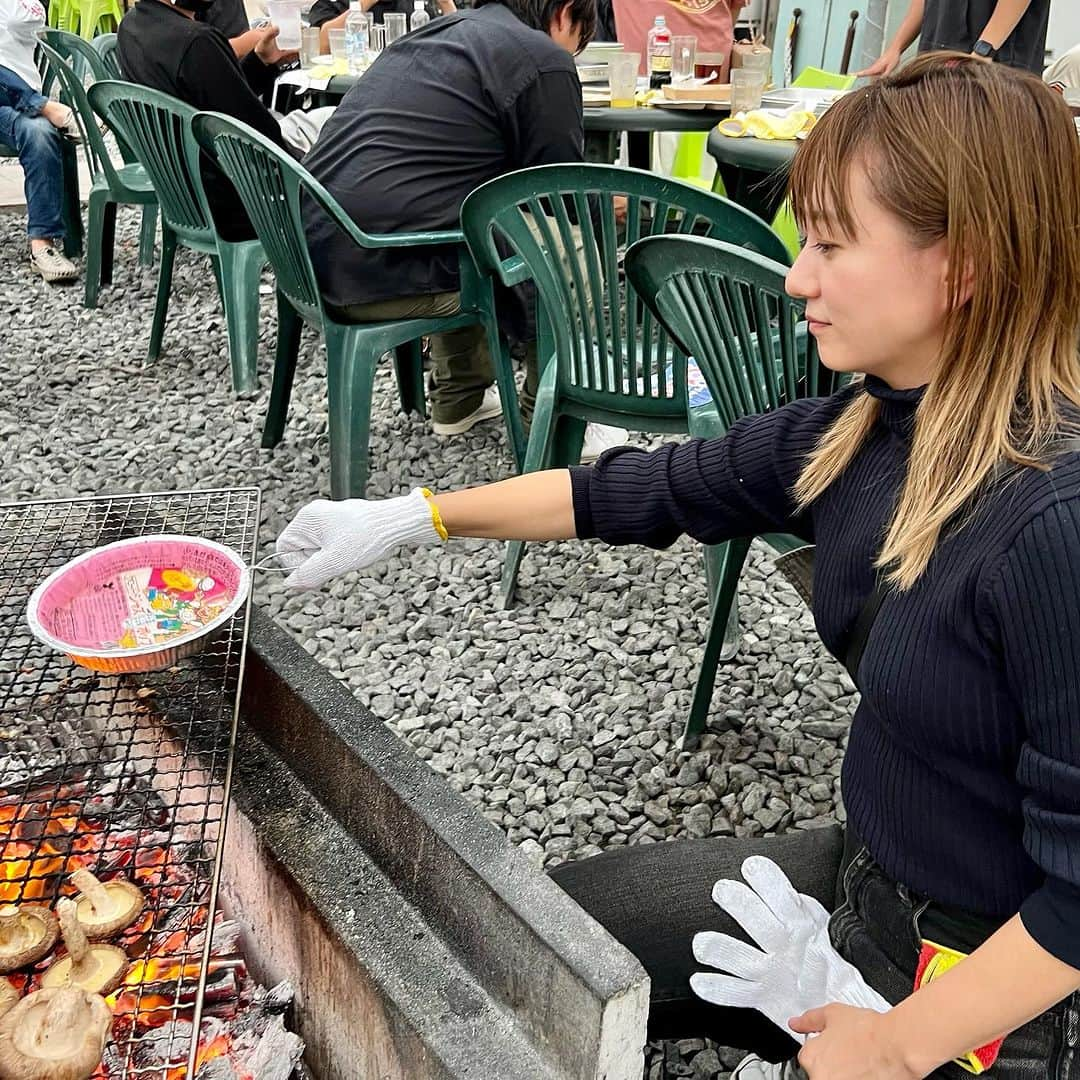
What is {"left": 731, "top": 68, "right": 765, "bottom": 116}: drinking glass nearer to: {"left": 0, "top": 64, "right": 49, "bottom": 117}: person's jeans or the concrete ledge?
the concrete ledge

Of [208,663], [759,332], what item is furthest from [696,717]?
[208,663]

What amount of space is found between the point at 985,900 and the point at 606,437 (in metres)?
2.98

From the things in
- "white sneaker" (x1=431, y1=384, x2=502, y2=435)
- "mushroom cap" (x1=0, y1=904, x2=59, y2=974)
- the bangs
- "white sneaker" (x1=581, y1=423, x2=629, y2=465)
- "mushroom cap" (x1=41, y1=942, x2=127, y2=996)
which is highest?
the bangs

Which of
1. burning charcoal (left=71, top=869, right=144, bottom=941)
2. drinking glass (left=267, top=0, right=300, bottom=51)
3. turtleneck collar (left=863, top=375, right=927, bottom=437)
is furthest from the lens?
drinking glass (left=267, top=0, right=300, bottom=51)

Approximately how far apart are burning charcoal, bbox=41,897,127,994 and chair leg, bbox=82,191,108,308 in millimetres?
4869

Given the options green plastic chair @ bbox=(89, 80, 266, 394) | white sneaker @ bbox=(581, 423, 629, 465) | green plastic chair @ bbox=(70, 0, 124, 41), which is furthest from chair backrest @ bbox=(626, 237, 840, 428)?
green plastic chair @ bbox=(70, 0, 124, 41)

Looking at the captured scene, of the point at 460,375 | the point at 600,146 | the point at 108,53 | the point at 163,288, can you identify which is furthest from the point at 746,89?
the point at 108,53

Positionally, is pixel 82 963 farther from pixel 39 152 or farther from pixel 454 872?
pixel 39 152

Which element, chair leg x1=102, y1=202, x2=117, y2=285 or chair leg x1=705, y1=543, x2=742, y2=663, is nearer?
chair leg x1=705, y1=543, x2=742, y2=663

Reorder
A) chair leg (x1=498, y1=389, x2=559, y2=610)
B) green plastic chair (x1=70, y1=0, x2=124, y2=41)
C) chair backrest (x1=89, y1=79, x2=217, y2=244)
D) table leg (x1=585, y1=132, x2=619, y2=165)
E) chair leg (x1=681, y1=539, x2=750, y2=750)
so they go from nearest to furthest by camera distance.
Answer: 1. chair leg (x1=681, y1=539, x2=750, y2=750)
2. chair leg (x1=498, y1=389, x2=559, y2=610)
3. chair backrest (x1=89, y1=79, x2=217, y2=244)
4. table leg (x1=585, y1=132, x2=619, y2=165)
5. green plastic chair (x1=70, y1=0, x2=124, y2=41)

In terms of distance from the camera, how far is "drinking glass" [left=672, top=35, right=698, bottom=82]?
178 inches

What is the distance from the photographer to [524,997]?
115 centimetres

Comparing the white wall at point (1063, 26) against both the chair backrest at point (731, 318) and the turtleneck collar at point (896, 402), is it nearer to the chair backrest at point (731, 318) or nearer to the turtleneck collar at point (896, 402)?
the chair backrest at point (731, 318)

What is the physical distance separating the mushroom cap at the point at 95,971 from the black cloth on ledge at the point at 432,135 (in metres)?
2.41
